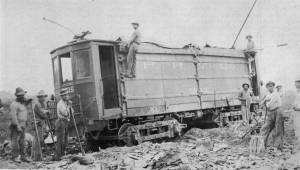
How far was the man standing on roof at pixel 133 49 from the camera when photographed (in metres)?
9.48

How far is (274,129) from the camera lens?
9117 millimetres

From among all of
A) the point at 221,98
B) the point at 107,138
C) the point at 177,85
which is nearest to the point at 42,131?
the point at 107,138

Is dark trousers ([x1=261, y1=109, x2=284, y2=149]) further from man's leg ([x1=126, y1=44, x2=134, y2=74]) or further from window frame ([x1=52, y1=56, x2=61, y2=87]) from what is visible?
window frame ([x1=52, y1=56, x2=61, y2=87])

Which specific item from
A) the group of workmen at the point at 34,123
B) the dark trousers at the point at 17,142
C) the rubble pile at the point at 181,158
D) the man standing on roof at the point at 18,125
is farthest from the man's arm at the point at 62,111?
the rubble pile at the point at 181,158

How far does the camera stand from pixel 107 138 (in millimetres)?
9703

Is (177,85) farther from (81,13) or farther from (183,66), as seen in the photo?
(81,13)

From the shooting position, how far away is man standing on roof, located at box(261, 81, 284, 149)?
877 centimetres

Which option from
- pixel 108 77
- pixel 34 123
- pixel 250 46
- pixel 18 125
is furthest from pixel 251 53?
pixel 18 125

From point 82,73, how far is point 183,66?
3.50m

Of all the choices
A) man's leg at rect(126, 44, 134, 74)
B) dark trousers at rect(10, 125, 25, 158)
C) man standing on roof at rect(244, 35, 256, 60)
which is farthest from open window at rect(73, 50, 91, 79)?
man standing on roof at rect(244, 35, 256, 60)

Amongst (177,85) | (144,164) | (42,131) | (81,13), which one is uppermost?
(81,13)

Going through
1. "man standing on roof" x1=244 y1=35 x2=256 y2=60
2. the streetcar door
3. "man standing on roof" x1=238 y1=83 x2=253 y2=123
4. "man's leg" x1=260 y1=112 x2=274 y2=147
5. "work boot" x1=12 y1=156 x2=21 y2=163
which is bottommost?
"work boot" x1=12 y1=156 x2=21 y2=163

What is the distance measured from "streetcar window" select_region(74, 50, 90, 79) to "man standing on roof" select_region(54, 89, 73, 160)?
35.7 inches

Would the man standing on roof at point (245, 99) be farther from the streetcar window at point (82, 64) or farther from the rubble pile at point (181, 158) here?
the streetcar window at point (82, 64)
